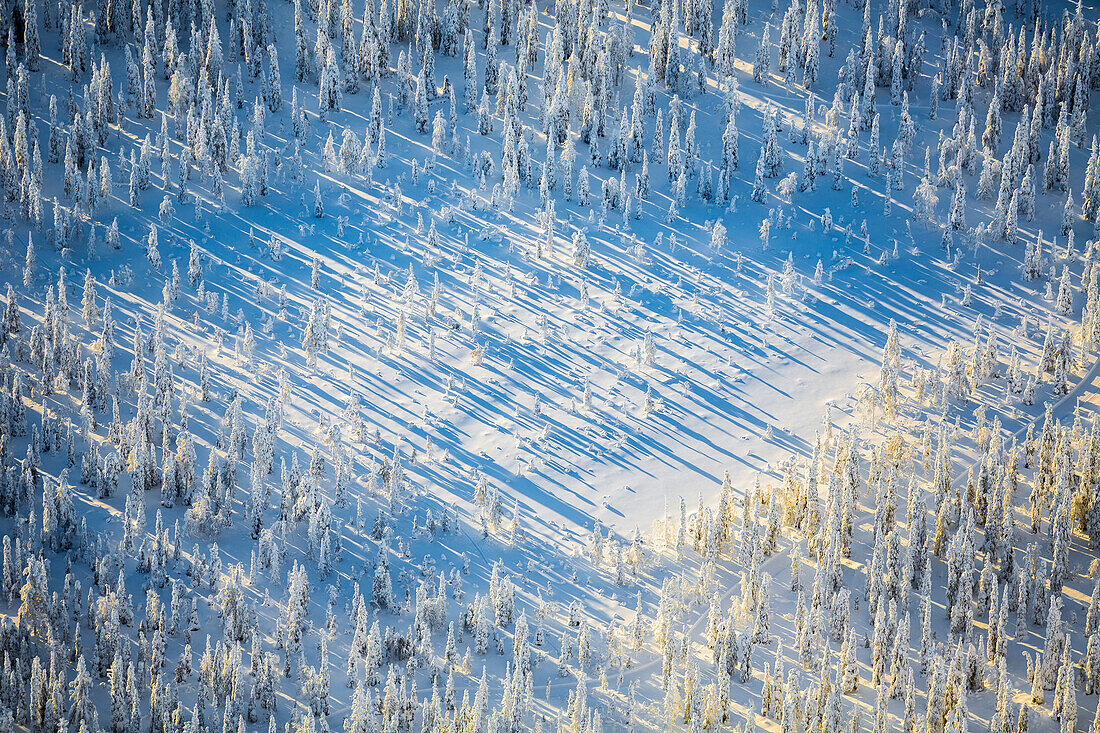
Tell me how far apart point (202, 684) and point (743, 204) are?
31947 millimetres

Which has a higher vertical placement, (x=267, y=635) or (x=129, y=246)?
(x=129, y=246)

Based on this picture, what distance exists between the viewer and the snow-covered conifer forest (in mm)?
45500

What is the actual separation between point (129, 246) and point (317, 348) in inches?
390

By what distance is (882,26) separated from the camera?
70875mm

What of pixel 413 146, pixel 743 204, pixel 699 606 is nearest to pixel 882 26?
pixel 743 204

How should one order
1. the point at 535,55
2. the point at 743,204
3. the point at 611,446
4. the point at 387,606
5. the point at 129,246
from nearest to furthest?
the point at 387,606 < the point at 611,446 < the point at 129,246 < the point at 743,204 < the point at 535,55

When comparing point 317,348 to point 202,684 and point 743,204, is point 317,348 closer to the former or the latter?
point 202,684

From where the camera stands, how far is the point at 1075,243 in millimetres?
62531

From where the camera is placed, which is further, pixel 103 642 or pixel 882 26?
pixel 882 26

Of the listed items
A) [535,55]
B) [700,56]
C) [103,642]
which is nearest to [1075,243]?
[700,56]

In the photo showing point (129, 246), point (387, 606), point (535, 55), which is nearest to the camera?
point (387, 606)

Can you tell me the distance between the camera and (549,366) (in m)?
56.5

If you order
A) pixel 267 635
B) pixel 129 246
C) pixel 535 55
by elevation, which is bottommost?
pixel 267 635

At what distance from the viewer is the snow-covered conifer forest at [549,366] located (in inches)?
1791
